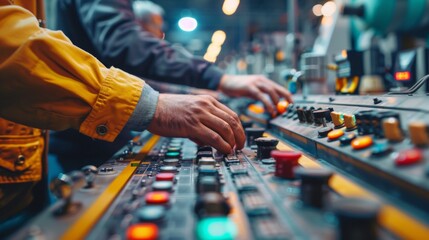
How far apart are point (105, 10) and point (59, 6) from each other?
0.27 m

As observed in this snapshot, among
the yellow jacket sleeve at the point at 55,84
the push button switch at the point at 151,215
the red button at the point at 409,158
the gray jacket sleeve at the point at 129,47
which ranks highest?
the gray jacket sleeve at the point at 129,47

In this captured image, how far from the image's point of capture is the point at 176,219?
0.48 meters

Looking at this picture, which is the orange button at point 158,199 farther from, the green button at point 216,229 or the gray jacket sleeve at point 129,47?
the gray jacket sleeve at point 129,47

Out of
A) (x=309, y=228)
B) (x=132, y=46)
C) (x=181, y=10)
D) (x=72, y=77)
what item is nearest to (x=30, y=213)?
(x=72, y=77)

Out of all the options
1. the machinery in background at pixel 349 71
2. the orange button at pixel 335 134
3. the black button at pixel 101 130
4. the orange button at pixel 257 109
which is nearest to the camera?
the orange button at pixel 335 134

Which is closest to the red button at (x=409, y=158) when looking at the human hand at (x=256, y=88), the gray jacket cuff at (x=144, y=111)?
the gray jacket cuff at (x=144, y=111)

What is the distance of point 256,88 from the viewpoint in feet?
5.51

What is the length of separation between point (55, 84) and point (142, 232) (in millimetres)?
521

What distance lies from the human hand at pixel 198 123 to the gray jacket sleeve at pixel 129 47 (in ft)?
2.72

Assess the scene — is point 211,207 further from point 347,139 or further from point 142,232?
point 347,139

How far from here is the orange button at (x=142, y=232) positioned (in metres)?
0.40

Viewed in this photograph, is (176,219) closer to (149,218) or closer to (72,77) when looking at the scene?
(149,218)

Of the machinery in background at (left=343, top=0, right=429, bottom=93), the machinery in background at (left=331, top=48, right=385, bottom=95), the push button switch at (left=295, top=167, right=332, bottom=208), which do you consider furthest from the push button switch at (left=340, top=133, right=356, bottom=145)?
the machinery in background at (left=343, top=0, right=429, bottom=93)

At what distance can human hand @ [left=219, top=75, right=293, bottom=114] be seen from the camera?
5.22ft
